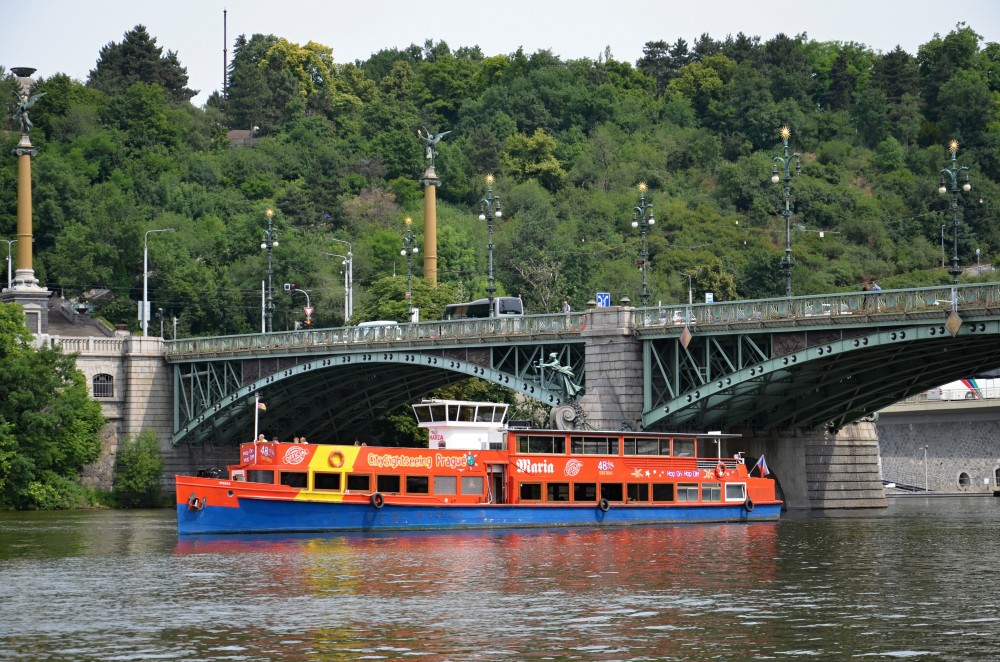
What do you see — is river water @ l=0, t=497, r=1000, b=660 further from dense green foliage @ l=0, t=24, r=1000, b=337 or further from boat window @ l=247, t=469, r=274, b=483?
dense green foliage @ l=0, t=24, r=1000, b=337

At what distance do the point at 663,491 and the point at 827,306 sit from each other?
11.4 m

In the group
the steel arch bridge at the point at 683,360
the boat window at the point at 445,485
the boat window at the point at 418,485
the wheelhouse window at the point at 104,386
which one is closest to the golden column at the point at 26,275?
the wheelhouse window at the point at 104,386

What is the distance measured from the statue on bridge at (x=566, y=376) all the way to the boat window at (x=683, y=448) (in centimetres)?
666

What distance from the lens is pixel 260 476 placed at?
7025 cm

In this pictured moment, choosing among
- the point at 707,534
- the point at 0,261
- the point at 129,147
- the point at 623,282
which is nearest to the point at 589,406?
the point at 707,534

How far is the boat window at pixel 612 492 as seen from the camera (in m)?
74.8

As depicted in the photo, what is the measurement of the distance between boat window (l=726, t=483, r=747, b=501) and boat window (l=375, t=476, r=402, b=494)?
51.9 ft

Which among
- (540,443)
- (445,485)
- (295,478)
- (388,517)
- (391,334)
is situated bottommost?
(388,517)

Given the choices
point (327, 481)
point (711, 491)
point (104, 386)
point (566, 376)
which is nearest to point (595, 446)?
point (711, 491)

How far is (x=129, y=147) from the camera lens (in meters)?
182

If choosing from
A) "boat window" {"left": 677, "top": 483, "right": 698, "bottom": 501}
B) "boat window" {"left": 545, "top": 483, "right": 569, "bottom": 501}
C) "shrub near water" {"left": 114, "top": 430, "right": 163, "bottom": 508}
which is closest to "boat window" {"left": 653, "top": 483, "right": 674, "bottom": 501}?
"boat window" {"left": 677, "top": 483, "right": 698, "bottom": 501}

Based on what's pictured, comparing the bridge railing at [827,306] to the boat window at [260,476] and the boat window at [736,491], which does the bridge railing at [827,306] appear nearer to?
the boat window at [736,491]

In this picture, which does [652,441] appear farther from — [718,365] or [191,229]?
[191,229]

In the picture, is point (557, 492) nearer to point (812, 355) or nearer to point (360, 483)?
point (360, 483)
